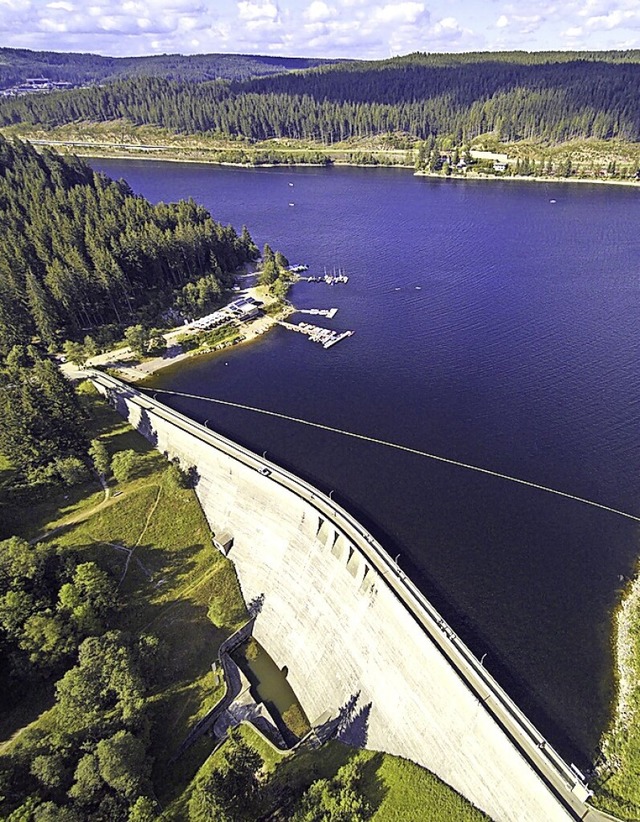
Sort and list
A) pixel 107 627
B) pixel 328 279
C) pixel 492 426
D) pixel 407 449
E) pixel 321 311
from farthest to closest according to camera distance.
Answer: pixel 328 279, pixel 321 311, pixel 492 426, pixel 407 449, pixel 107 627

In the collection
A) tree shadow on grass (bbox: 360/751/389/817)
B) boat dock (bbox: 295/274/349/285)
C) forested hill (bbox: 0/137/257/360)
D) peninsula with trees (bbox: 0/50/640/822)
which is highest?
forested hill (bbox: 0/137/257/360)

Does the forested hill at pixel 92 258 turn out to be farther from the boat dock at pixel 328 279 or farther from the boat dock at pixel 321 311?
the boat dock at pixel 321 311

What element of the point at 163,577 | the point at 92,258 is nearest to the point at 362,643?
the point at 163,577

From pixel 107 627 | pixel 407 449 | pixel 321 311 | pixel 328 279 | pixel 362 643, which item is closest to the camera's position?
pixel 362 643

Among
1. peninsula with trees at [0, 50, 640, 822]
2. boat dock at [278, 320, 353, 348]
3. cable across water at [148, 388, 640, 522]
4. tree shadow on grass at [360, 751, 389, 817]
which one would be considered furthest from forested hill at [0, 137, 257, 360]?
tree shadow on grass at [360, 751, 389, 817]

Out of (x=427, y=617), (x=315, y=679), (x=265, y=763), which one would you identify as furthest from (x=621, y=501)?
(x=265, y=763)

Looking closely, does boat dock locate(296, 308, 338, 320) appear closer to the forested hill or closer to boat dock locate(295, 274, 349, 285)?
boat dock locate(295, 274, 349, 285)

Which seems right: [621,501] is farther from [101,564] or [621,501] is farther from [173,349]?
[173,349]

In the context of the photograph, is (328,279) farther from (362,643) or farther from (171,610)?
(362,643)
